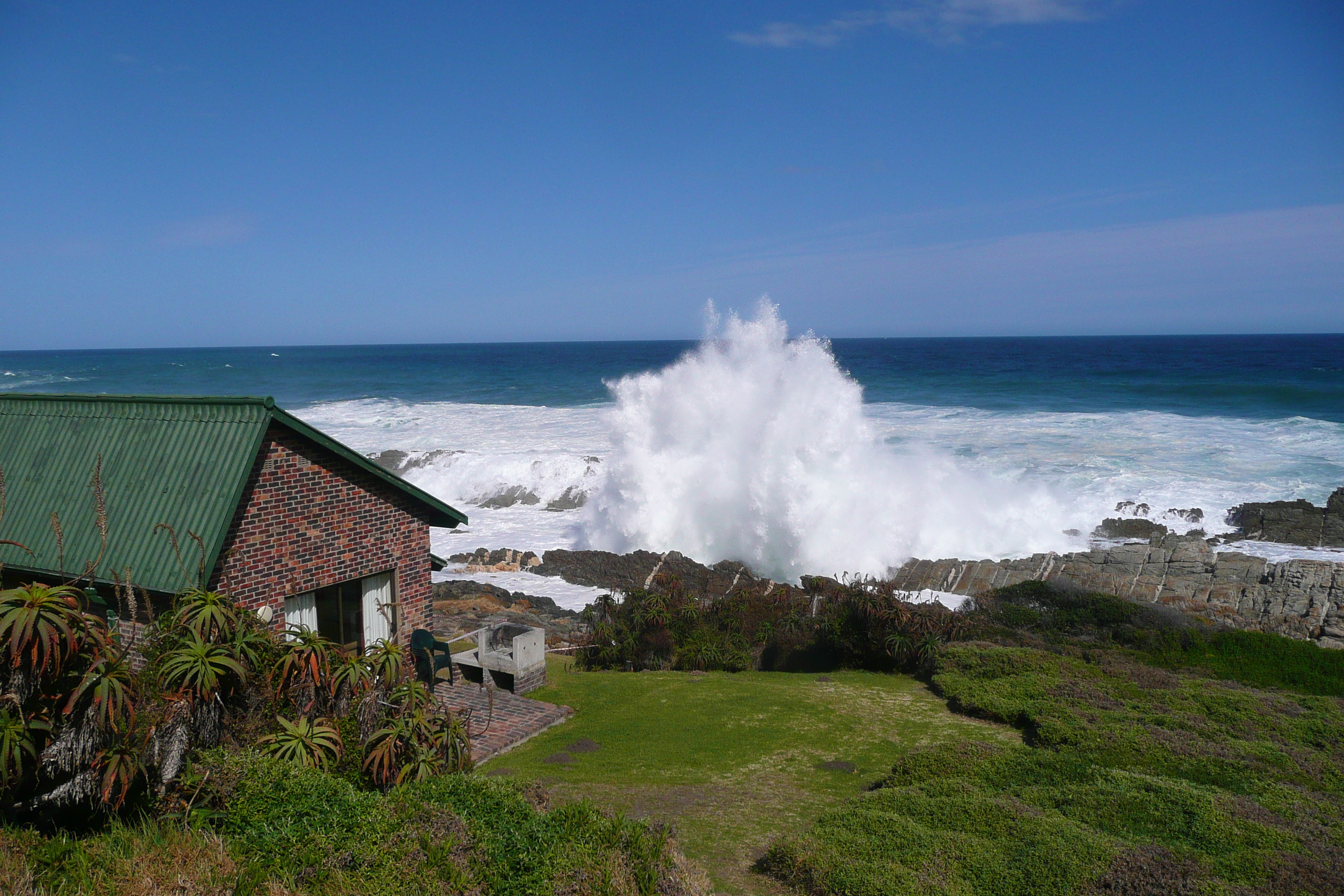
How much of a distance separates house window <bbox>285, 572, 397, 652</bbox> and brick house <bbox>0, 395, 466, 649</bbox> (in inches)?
0.7

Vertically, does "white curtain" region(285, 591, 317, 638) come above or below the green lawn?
above

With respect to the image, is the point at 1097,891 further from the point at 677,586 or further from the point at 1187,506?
the point at 1187,506

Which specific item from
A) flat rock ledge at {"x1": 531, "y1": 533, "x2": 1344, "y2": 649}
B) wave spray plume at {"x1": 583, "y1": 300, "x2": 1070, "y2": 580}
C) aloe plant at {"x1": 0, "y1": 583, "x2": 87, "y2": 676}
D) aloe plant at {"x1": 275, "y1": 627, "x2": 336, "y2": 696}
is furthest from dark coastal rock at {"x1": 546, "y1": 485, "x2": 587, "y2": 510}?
aloe plant at {"x1": 0, "y1": 583, "x2": 87, "y2": 676}

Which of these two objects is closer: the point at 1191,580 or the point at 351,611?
the point at 351,611

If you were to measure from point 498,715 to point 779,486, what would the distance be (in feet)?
50.2

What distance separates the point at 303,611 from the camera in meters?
10.3

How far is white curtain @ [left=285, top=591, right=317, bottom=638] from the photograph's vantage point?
10.1 m

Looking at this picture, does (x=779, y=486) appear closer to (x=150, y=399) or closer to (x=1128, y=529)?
(x=1128, y=529)

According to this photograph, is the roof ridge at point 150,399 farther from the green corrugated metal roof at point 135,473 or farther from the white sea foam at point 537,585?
the white sea foam at point 537,585

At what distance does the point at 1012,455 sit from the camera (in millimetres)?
40625

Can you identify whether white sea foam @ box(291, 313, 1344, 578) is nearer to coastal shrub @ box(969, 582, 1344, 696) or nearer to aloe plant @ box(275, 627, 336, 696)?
coastal shrub @ box(969, 582, 1344, 696)

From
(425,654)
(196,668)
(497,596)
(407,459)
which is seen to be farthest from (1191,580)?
(407,459)

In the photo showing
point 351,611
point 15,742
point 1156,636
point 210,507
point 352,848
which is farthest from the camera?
point 1156,636

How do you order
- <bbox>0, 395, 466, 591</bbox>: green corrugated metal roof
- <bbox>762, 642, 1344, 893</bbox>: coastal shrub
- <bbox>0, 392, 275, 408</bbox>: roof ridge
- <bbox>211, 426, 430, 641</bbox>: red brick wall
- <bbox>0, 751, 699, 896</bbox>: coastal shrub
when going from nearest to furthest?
1. <bbox>0, 751, 699, 896</bbox>: coastal shrub
2. <bbox>762, 642, 1344, 893</bbox>: coastal shrub
3. <bbox>0, 395, 466, 591</bbox>: green corrugated metal roof
4. <bbox>211, 426, 430, 641</bbox>: red brick wall
5. <bbox>0, 392, 275, 408</bbox>: roof ridge
